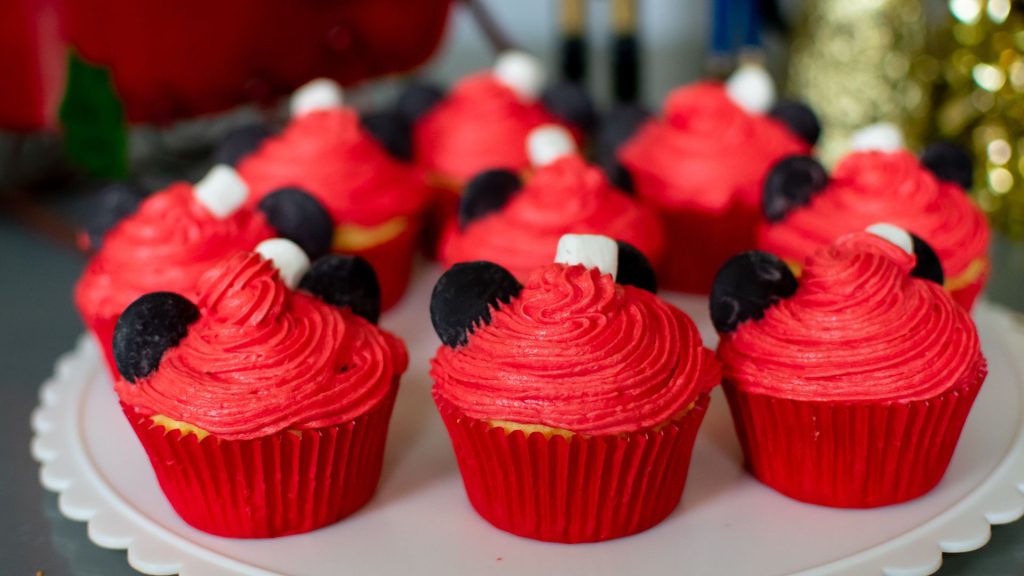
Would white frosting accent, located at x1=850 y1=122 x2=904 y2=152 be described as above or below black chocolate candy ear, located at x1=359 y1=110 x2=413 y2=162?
above

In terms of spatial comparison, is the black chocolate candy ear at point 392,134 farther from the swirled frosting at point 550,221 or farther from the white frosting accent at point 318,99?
the swirled frosting at point 550,221

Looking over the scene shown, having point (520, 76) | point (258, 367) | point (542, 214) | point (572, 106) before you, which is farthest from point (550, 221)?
point (572, 106)

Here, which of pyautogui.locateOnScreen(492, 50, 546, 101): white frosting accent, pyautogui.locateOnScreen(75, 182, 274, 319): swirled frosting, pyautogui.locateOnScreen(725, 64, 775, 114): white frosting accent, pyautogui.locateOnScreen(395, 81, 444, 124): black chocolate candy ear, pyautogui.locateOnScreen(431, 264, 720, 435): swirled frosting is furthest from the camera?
Result: pyautogui.locateOnScreen(395, 81, 444, 124): black chocolate candy ear

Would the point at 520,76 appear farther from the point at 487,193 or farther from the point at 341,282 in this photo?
the point at 341,282

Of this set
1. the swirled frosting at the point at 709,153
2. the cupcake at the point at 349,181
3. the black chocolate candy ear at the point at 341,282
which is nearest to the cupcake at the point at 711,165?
the swirled frosting at the point at 709,153

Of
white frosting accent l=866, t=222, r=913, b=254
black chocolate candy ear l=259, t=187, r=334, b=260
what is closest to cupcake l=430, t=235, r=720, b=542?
white frosting accent l=866, t=222, r=913, b=254

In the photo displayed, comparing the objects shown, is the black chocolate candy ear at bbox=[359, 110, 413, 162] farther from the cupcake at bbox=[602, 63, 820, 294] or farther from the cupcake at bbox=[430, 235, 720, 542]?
the cupcake at bbox=[430, 235, 720, 542]

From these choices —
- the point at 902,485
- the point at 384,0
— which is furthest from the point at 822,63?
the point at 902,485
